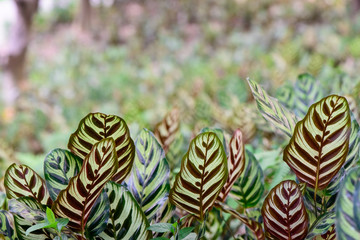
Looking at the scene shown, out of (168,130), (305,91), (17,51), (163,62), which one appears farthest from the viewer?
(163,62)

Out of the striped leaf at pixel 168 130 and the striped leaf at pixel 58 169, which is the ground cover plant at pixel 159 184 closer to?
the striped leaf at pixel 58 169

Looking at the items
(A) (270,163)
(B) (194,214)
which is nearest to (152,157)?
(B) (194,214)

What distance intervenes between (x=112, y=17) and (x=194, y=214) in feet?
33.3

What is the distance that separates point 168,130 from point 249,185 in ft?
0.78

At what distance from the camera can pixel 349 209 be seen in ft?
1.27

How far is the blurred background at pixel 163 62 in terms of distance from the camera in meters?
1.84

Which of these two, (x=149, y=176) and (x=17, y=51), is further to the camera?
(x=17, y=51)

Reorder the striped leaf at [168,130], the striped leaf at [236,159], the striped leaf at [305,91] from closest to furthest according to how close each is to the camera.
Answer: the striped leaf at [236,159] < the striped leaf at [168,130] < the striped leaf at [305,91]

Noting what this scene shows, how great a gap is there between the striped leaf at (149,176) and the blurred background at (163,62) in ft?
0.84

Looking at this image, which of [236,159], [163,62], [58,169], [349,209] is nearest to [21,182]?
[58,169]

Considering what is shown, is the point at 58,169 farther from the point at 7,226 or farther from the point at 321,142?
the point at 321,142

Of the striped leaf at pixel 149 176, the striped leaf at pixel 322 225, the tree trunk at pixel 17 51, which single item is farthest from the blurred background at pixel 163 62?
the striped leaf at pixel 322 225

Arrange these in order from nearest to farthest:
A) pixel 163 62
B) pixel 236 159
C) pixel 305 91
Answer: pixel 236 159
pixel 305 91
pixel 163 62

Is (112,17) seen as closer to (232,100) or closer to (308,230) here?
(232,100)
